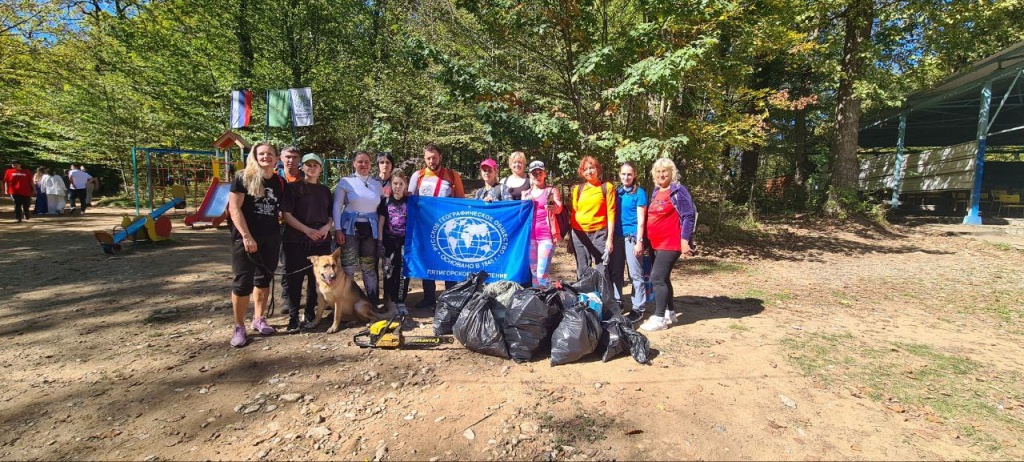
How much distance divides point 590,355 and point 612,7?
790 cm

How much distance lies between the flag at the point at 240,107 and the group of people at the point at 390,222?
28.3 feet

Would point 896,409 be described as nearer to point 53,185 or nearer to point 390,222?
point 390,222

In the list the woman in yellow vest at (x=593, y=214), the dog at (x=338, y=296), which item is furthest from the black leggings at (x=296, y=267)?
the woman in yellow vest at (x=593, y=214)

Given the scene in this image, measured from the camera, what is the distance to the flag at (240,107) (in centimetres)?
1138

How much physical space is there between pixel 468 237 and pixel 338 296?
1.55 metres

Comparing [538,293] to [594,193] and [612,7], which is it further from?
[612,7]

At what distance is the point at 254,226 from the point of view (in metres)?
3.93

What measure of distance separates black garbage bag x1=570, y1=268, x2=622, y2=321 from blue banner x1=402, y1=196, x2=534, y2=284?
40.7 inches

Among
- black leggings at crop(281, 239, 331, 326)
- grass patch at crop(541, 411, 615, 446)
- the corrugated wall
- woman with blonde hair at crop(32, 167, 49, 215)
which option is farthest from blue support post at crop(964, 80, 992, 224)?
woman with blonde hair at crop(32, 167, 49, 215)

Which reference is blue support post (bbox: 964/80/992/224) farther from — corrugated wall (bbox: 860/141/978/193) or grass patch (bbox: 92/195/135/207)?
grass patch (bbox: 92/195/135/207)

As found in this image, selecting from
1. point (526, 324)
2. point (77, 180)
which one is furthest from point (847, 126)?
point (77, 180)

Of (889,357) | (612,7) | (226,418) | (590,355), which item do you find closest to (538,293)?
(590,355)

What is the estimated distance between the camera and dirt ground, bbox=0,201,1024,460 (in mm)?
2631

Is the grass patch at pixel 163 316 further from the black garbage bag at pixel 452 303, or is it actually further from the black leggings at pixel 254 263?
the black garbage bag at pixel 452 303
